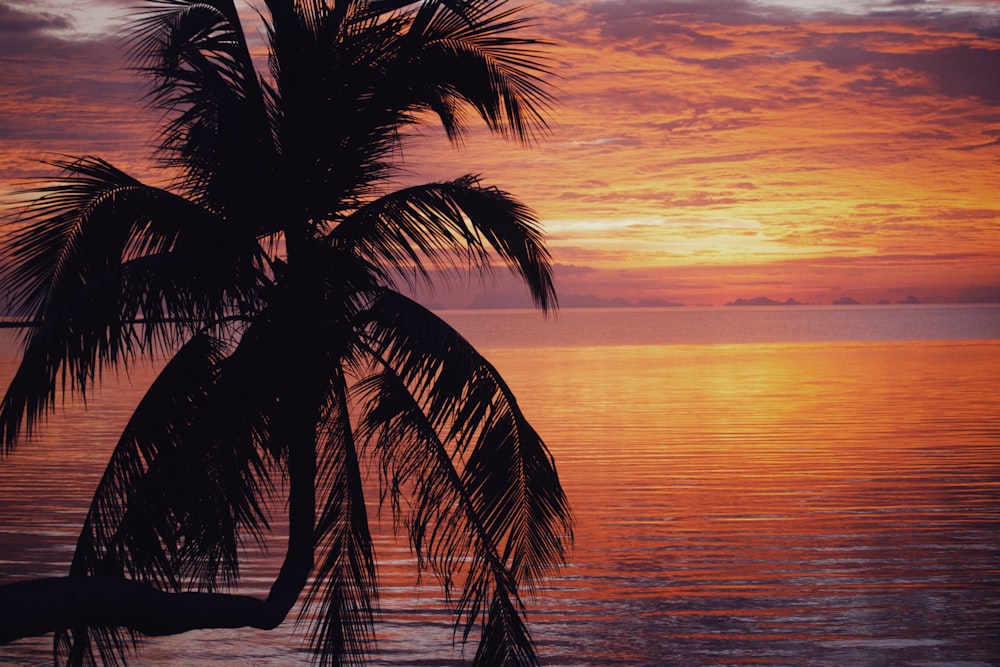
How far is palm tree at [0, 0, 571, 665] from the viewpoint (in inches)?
226

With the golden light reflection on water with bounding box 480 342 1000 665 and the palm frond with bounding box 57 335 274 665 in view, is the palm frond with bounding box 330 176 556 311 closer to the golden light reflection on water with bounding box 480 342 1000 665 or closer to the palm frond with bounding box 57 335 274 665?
the palm frond with bounding box 57 335 274 665

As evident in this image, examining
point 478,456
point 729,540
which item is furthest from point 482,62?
point 729,540

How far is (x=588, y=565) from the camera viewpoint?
14.3m

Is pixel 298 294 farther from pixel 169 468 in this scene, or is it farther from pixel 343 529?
pixel 343 529

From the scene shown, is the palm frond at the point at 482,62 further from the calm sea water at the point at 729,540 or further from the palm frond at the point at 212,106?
the calm sea water at the point at 729,540

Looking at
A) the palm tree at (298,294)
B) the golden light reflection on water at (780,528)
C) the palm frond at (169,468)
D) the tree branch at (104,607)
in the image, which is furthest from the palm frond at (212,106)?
the golden light reflection on water at (780,528)

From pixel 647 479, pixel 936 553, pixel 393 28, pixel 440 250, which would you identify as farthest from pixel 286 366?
pixel 647 479

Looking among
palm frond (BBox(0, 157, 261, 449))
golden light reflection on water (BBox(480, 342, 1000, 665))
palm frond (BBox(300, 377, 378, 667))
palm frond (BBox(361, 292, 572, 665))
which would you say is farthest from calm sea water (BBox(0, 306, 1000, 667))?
palm frond (BBox(0, 157, 261, 449))

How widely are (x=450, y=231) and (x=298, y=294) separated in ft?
3.22

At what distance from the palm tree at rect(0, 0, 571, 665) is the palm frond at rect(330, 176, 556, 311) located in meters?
0.01

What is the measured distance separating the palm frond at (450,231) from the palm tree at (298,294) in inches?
0.6

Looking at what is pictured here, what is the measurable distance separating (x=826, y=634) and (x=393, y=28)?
27.1 feet

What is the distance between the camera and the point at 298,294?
19.6 feet

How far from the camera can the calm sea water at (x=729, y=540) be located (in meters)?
11.2
